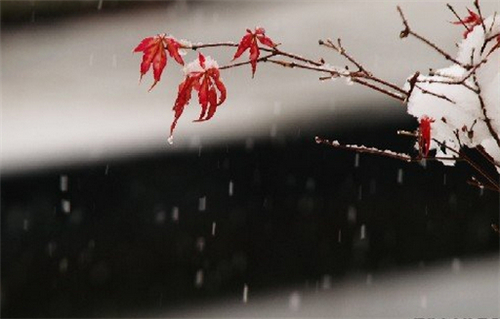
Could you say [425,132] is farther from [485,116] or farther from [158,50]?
[158,50]

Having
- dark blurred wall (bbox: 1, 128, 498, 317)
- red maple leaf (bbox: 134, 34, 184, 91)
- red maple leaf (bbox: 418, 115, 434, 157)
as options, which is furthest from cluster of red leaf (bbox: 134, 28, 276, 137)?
dark blurred wall (bbox: 1, 128, 498, 317)

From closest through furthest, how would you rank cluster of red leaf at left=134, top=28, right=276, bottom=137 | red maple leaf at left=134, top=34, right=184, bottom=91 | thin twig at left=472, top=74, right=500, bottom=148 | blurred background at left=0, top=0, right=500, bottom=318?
1. thin twig at left=472, top=74, right=500, bottom=148
2. cluster of red leaf at left=134, top=28, right=276, bottom=137
3. red maple leaf at left=134, top=34, right=184, bottom=91
4. blurred background at left=0, top=0, right=500, bottom=318

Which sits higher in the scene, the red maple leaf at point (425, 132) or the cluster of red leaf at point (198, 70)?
the cluster of red leaf at point (198, 70)

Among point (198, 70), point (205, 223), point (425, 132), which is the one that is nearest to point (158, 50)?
point (198, 70)

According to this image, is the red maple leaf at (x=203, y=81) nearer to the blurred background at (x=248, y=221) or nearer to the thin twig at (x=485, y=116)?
the thin twig at (x=485, y=116)

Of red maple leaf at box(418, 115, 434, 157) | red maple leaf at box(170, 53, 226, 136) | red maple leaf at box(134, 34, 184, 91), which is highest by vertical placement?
red maple leaf at box(134, 34, 184, 91)

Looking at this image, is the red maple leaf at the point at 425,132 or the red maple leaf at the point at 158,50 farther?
the red maple leaf at the point at 158,50

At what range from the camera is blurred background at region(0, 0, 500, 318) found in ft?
18.5

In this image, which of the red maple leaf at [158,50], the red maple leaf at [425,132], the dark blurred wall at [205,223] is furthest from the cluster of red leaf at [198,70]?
the dark blurred wall at [205,223]

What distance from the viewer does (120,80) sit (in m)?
7.66

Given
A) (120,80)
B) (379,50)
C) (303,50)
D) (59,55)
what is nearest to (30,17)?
(59,55)

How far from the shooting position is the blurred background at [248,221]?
5637 mm

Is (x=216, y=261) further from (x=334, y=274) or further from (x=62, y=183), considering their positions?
(x=62, y=183)

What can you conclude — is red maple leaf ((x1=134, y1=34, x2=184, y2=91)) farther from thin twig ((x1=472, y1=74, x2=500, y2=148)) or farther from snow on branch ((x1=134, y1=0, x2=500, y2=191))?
thin twig ((x1=472, y1=74, x2=500, y2=148))
